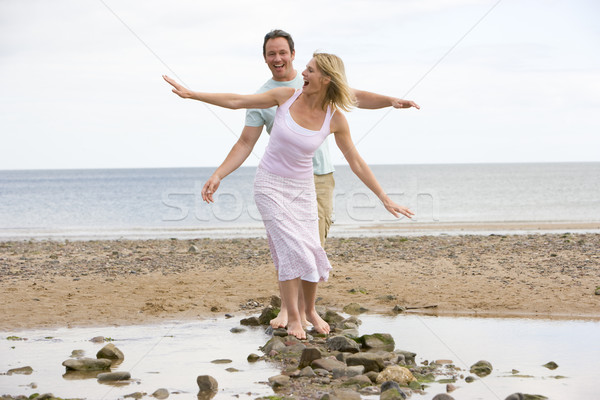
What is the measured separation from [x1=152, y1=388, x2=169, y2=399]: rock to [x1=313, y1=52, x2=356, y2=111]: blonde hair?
263cm

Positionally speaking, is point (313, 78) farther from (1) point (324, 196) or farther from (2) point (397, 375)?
(2) point (397, 375)

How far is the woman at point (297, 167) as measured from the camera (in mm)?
5484

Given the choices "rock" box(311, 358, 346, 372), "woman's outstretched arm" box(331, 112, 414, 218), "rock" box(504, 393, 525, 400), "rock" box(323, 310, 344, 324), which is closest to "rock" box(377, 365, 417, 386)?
"rock" box(311, 358, 346, 372)

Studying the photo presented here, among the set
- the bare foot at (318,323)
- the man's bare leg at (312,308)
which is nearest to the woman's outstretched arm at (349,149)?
the man's bare leg at (312,308)

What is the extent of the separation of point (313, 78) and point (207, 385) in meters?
2.56

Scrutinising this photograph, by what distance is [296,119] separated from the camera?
5547 mm

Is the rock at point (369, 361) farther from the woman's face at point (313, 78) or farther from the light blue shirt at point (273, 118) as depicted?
the woman's face at point (313, 78)

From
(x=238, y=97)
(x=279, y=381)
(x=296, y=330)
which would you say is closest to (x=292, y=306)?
(x=296, y=330)

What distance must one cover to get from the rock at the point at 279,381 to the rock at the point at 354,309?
2.60 metres

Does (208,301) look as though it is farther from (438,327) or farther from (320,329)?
(438,327)

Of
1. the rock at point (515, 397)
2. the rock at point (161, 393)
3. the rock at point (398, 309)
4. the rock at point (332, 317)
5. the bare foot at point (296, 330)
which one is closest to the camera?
the rock at point (515, 397)

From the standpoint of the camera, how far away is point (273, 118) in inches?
238

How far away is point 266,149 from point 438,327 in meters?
2.31

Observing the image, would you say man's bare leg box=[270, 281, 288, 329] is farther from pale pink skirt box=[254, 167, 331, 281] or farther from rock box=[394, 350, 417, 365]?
rock box=[394, 350, 417, 365]
